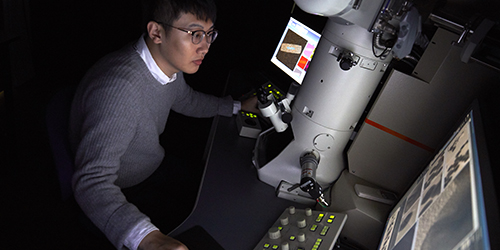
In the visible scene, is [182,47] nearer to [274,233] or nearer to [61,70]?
[274,233]

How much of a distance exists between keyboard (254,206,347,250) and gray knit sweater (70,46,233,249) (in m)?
0.40

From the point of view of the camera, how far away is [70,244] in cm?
172

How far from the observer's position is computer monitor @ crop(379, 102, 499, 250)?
43cm

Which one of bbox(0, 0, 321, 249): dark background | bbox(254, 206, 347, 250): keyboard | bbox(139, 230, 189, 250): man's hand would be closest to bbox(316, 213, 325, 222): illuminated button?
bbox(254, 206, 347, 250): keyboard

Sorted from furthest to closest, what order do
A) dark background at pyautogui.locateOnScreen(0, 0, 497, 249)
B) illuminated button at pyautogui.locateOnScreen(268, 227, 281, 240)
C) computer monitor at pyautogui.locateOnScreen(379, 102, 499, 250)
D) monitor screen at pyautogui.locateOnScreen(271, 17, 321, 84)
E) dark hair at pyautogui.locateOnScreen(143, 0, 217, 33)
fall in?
dark background at pyautogui.locateOnScreen(0, 0, 497, 249), monitor screen at pyautogui.locateOnScreen(271, 17, 321, 84), dark hair at pyautogui.locateOnScreen(143, 0, 217, 33), illuminated button at pyautogui.locateOnScreen(268, 227, 281, 240), computer monitor at pyautogui.locateOnScreen(379, 102, 499, 250)

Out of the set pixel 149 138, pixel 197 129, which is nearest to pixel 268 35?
pixel 197 129

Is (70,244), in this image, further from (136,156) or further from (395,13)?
(395,13)

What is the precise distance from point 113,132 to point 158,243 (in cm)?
39

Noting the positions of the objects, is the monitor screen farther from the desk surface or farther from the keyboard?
the keyboard

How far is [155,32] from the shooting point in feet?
3.87

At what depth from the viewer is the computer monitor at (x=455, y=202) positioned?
434mm

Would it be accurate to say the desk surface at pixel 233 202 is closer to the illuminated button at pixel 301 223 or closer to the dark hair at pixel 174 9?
the illuminated button at pixel 301 223

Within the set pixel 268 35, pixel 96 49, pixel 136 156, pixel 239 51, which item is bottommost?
pixel 96 49

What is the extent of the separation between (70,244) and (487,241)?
1.92m
